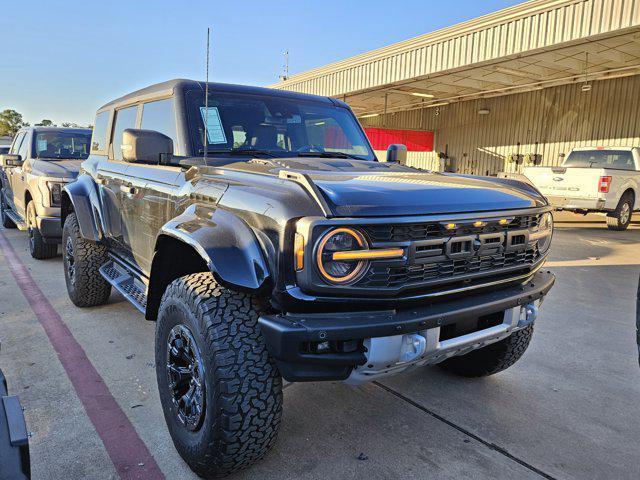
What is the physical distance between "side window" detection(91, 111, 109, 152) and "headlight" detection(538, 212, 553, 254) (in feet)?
12.4

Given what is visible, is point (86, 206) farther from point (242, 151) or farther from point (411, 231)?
point (411, 231)

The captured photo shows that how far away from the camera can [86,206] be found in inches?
168

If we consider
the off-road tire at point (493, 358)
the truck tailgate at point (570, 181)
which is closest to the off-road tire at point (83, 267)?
the off-road tire at point (493, 358)

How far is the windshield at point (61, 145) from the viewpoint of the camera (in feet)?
24.1

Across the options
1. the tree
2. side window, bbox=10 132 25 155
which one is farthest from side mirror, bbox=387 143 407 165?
the tree

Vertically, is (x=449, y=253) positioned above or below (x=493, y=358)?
above

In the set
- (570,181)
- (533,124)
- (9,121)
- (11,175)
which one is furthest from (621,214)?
(9,121)

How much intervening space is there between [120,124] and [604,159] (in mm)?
11303

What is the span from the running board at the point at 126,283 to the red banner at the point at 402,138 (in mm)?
14969

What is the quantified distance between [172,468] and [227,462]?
43cm

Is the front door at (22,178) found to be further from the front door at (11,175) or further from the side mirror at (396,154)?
the side mirror at (396,154)

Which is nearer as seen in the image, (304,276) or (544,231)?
(304,276)

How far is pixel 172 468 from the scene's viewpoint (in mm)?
2330

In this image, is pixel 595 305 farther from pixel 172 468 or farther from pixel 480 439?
pixel 172 468
